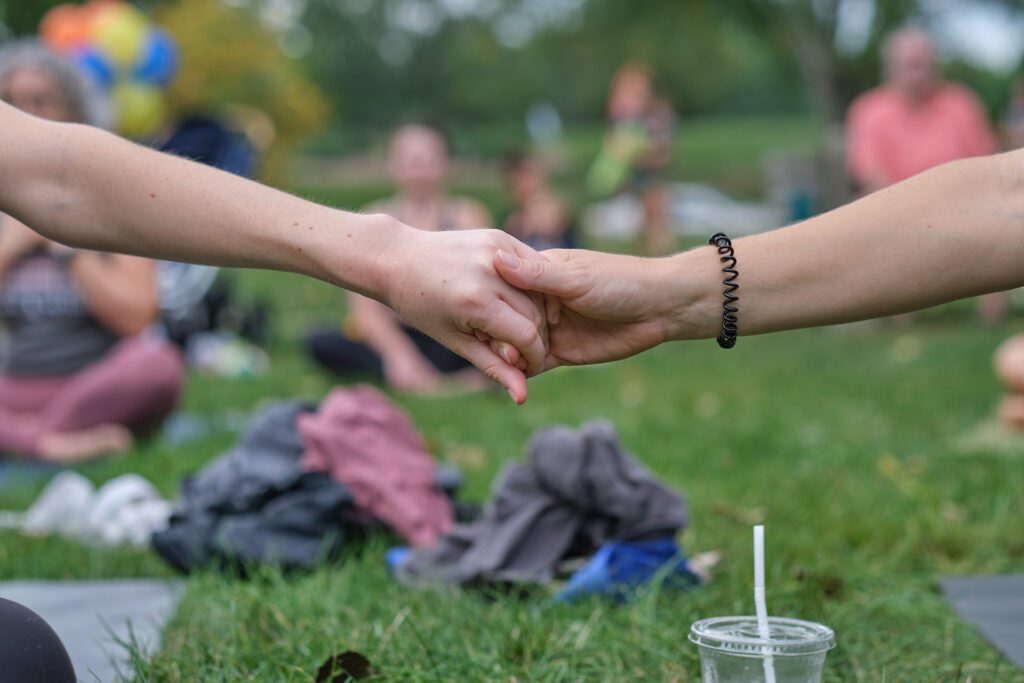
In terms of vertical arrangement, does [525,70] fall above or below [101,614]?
above

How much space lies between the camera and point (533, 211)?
7.56 m

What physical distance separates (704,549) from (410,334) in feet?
13.4

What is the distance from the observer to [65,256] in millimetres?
4836

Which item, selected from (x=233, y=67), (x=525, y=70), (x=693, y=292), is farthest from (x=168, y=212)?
(x=525, y=70)

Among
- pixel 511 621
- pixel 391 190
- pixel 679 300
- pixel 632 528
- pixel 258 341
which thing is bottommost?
pixel 511 621

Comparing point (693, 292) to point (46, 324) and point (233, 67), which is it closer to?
point (46, 324)

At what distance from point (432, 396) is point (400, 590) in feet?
12.0

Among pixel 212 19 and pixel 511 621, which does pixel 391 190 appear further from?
pixel 511 621

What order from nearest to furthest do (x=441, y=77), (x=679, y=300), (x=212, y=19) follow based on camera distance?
(x=679, y=300)
(x=212, y=19)
(x=441, y=77)

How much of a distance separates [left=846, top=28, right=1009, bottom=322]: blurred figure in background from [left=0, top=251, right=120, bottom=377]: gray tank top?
18.9 feet

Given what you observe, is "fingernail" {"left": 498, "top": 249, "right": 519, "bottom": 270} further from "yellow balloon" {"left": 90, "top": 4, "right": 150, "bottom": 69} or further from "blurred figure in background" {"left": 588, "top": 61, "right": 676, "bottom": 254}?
"blurred figure in background" {"left": 588, "top": 61, "right": 676, "bottom": 254}

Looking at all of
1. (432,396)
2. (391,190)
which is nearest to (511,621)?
(432,396)

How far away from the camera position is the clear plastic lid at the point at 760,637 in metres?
1.75

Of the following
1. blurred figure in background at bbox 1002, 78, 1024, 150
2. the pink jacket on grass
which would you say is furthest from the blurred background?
the pink jacket on grass
